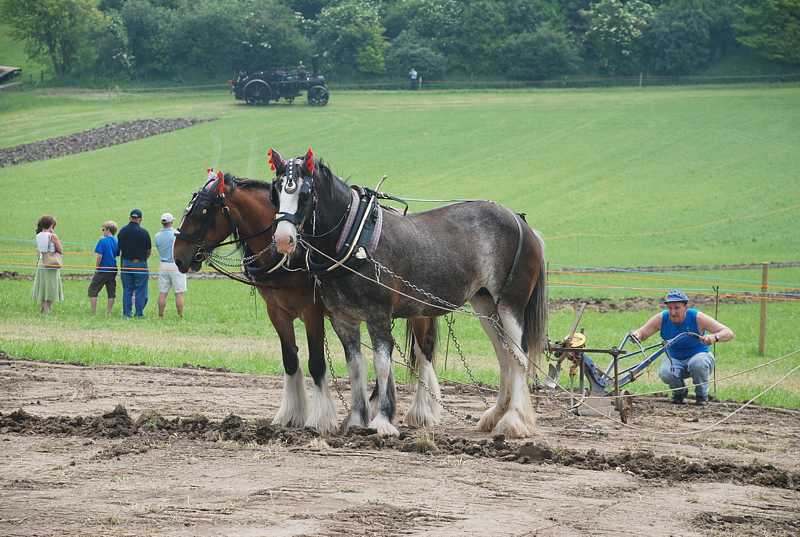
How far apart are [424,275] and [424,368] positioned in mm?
1210

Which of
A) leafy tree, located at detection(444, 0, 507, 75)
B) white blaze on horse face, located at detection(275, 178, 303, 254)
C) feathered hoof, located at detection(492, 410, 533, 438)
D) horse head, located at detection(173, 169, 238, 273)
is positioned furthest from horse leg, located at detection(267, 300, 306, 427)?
leafy tree, located at detection(444, 0, 507, 75)

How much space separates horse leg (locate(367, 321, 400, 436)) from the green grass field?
401 cm

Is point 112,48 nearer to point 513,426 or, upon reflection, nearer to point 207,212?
point 207,212

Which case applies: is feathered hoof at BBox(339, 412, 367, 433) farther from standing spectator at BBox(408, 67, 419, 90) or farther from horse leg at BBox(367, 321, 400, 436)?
standing spectator at BBox(408, 67, 419, 90)

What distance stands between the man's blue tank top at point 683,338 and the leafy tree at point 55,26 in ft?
167

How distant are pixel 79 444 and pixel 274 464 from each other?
1.71 meters

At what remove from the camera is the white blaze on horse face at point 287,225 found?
8.74 metres

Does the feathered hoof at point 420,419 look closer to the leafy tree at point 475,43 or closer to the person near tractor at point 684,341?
the person near tractor at point 684,341

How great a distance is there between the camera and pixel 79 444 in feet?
29.6

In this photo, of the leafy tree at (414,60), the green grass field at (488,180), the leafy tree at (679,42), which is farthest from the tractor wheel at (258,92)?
the leafy tree at (679,42)

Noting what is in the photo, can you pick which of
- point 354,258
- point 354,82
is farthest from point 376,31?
point 354,258

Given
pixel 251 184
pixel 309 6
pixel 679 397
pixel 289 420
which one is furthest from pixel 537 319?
pixel 309 6

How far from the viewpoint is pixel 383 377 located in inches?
376

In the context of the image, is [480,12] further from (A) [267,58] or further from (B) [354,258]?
(B) [354,258]
